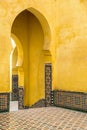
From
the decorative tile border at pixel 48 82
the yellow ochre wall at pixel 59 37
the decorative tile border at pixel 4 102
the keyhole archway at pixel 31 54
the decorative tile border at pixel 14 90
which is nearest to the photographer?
the decorative tile border at pixel 4 102

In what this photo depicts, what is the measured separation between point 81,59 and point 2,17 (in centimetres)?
181

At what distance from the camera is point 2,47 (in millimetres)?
4641

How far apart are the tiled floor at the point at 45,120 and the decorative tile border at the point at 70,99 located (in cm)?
15

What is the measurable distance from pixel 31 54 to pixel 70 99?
9.40 ft

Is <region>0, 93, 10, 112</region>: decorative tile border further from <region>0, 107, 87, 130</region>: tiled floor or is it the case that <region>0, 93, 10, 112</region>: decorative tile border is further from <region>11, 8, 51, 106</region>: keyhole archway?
<region>11, 8, 51, 106</region>: keyhole archway

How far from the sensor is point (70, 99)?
16.6 ft

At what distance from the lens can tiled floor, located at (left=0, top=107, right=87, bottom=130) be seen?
3.60 m

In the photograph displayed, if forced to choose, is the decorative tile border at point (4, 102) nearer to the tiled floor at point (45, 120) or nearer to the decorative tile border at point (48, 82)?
the tiled floor at point (45, 120)

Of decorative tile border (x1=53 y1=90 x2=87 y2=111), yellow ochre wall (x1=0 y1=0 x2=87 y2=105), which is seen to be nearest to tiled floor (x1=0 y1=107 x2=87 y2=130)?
decorative tile border (x1=53 y1=90 x2=87 y2=111)

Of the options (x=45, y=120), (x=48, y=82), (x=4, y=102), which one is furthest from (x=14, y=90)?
(x=45, y=120)

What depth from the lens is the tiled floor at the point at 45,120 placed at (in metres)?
3.60

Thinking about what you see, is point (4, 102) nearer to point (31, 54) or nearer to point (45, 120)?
point (45, 120)

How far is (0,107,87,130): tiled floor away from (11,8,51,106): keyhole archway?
2422mm

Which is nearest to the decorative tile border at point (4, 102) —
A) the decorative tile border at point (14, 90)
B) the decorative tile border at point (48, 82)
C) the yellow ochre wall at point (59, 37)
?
the yellow ochre wall at point (59, 37)
